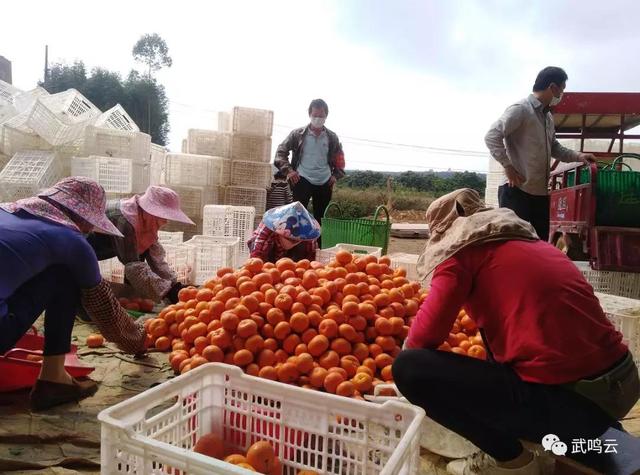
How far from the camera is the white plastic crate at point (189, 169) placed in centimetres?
749

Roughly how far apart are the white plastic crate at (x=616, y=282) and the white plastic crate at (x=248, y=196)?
4.68 metres

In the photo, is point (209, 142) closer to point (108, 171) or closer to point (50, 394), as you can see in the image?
point (108, 171)

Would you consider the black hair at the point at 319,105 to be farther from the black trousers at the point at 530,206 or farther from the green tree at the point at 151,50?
the green tree at the point at 151,50

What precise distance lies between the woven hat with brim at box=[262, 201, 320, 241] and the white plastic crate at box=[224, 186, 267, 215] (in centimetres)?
377

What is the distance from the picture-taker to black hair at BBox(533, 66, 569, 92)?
4.05 metres

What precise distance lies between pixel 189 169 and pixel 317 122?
2835mm

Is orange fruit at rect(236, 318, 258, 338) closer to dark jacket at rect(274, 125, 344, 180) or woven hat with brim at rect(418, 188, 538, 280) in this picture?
woven hat with brim at rect(418, 188, 538, 280)

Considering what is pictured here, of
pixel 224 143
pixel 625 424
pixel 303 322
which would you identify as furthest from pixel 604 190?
pixel 224 143

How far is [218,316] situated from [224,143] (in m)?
5.47

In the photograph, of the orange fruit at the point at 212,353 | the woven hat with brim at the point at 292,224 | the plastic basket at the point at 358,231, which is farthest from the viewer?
the plastic basket at the point at 358,231

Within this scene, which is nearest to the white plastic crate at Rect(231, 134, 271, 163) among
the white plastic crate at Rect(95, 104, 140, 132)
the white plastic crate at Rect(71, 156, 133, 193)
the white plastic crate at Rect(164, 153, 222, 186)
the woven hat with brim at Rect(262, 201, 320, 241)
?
the white plastic crate at Rect(164, 153, 222, 186)

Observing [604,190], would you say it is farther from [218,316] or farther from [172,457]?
[172,457]

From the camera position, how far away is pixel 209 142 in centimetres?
791

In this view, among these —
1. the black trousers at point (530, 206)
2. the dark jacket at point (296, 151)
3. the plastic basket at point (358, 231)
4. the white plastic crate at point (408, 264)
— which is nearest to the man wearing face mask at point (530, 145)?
the black trousers at point (530, 206)
